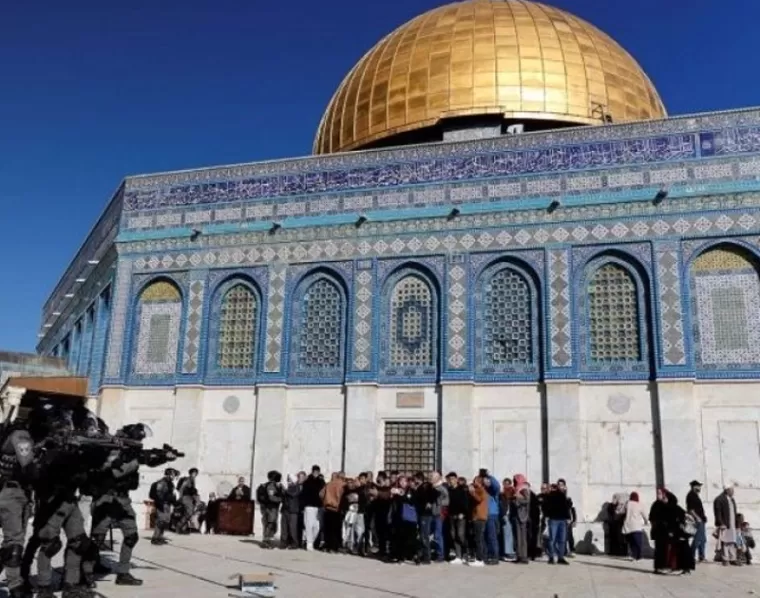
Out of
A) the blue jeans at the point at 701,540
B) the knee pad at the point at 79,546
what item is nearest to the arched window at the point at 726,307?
the blue jeans at the point at 701,540

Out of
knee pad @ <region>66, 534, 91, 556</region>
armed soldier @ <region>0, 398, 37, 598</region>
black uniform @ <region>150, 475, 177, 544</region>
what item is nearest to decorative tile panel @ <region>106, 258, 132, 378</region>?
black uniform @ <region>150, 475, 177, 544</region>

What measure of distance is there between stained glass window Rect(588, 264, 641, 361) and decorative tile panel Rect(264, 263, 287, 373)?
5875mm

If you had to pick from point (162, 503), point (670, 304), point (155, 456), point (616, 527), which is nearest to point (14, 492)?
point (155, 456)

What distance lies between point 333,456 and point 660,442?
224 inches

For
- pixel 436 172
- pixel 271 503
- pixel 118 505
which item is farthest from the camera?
pixel 436 172

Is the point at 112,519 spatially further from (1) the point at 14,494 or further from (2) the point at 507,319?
(2) the point at 507,319

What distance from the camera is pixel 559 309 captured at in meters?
14.0

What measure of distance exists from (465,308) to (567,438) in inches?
116

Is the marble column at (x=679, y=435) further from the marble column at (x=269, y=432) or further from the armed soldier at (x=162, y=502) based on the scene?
the armed soldier at (x=162, y=502)

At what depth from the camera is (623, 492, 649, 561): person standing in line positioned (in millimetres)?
10969

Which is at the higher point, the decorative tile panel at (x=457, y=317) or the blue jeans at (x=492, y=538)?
the decorative tile panel at (x=457, y=317)

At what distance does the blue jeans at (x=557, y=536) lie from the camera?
10461 millimetres

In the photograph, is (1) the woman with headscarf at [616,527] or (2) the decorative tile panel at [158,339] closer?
(1) the woman with headscarf at [616,527]

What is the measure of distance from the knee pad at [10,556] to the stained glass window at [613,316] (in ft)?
33.1
